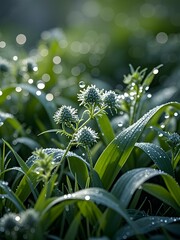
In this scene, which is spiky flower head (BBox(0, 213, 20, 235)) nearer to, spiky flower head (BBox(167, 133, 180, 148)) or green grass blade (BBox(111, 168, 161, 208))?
green grass blade (BBox(111, 168, 161, 208))

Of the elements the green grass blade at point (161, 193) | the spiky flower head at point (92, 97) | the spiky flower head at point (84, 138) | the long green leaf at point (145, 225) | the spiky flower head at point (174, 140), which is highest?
the spiky flower head at point (92, 97)

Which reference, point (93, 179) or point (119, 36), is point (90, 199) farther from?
point (119, 36)

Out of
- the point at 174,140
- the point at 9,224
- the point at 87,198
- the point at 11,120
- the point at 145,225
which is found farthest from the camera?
the point at 11,120

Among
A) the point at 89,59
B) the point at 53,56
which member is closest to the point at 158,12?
the point at 89,59

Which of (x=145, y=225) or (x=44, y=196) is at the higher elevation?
(x=44, y=196)

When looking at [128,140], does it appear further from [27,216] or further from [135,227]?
[27,216]

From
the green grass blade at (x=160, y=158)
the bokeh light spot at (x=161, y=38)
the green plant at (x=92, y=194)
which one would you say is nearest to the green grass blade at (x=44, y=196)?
the green plant at (x=92, y=194)

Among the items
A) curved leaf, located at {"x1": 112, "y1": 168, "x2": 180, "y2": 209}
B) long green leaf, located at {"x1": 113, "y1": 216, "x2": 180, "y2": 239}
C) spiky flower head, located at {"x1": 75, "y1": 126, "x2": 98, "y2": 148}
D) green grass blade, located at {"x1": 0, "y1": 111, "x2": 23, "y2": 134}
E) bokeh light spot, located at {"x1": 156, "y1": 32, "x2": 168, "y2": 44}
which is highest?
bokeh light spot, located at {"x1": 156, "y1": 32, "x2": 168, "y2": 44}

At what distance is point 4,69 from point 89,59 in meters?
1.79

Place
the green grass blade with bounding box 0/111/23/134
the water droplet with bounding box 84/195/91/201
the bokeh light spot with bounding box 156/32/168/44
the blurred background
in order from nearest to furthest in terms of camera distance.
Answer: the water droplet with bounding box 84/195/91/201 → the green grass blade with bounding box 0/111/23/134 → the blurred background → the bokeh light spot with bounding box 156/32/168/44

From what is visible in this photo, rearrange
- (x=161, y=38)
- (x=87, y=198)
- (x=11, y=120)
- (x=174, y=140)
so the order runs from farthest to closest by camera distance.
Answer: (x=161, y=38)
(x=11, y=120)
(x=174, y=140)
(x=87, y=198)

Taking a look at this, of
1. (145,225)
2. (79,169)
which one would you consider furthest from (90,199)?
(79,169)

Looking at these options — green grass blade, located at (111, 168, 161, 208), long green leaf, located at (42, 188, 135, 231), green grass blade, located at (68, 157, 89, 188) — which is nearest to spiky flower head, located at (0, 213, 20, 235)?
long green leaf, located at (42, 188, 135, 231)

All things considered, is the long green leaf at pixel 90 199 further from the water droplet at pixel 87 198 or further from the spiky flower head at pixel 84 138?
the spiky flower head at pixel 84 138
